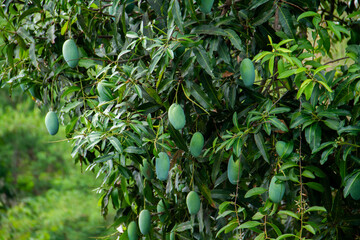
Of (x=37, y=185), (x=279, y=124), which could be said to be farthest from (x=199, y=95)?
(x=37, y=185)

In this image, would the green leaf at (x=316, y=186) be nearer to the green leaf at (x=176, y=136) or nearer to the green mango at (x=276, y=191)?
the green mango at (x=276, y=191)

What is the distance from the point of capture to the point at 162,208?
1375 millimetres

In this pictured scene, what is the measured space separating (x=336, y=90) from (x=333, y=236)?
0.41 m

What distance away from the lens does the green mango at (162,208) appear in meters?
1.34

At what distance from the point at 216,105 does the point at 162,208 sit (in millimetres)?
327

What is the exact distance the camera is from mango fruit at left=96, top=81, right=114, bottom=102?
1.19 meters

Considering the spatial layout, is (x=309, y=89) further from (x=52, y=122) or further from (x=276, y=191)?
(x=52, y=122)

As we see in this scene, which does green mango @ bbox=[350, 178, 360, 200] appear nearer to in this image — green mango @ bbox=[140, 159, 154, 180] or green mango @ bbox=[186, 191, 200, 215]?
green mango @ bbox=[186, 191, 200, 215]

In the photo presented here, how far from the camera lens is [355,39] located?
142cm

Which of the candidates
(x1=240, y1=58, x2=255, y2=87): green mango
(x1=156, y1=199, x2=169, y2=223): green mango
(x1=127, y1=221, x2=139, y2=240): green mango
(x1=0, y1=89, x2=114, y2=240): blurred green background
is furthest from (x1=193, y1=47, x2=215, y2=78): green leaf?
(x1=0, y1=89, x2=114, y2=240): blurred green background

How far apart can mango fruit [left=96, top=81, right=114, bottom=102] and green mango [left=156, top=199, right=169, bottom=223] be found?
0.32m

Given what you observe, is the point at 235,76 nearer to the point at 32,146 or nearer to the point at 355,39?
the point at 355,39

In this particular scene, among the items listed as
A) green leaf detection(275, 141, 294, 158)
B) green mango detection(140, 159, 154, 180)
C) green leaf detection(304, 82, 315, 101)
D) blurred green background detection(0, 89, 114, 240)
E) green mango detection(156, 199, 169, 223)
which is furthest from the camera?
blurred green background detection(0, 89, 114, 240)

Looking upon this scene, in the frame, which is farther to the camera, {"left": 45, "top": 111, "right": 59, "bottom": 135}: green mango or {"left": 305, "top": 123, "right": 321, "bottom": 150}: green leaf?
{"left": 45, "top": 111, "right": 59, "bottom": 135}: green mango
